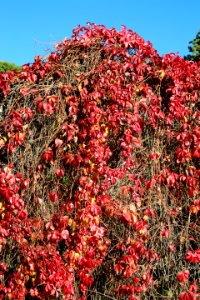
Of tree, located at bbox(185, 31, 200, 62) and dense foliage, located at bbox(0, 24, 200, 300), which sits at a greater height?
tree, located at bbox(185, 31, 200, 62)

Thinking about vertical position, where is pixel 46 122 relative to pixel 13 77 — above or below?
below

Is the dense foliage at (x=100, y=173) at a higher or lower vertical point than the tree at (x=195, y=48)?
lower

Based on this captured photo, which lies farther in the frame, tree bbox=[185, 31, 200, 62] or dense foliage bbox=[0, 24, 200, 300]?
tree bbox=[185, 31, 200, 62]

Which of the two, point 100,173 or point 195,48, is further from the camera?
point 195,48

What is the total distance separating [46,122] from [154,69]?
3.66ft

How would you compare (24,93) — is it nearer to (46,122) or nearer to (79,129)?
(46,122)

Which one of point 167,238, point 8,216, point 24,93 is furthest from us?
point 167,238

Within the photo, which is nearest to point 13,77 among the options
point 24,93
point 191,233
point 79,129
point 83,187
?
point 24,93

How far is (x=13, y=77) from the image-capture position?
393cm

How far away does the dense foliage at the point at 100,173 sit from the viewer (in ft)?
12.0

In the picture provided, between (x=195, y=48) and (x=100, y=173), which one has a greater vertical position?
(x=195, y=48)

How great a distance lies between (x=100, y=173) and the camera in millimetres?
3738

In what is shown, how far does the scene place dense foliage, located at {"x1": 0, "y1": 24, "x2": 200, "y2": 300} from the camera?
367cm

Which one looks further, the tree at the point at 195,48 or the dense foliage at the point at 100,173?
the tree at the point at 195,48
